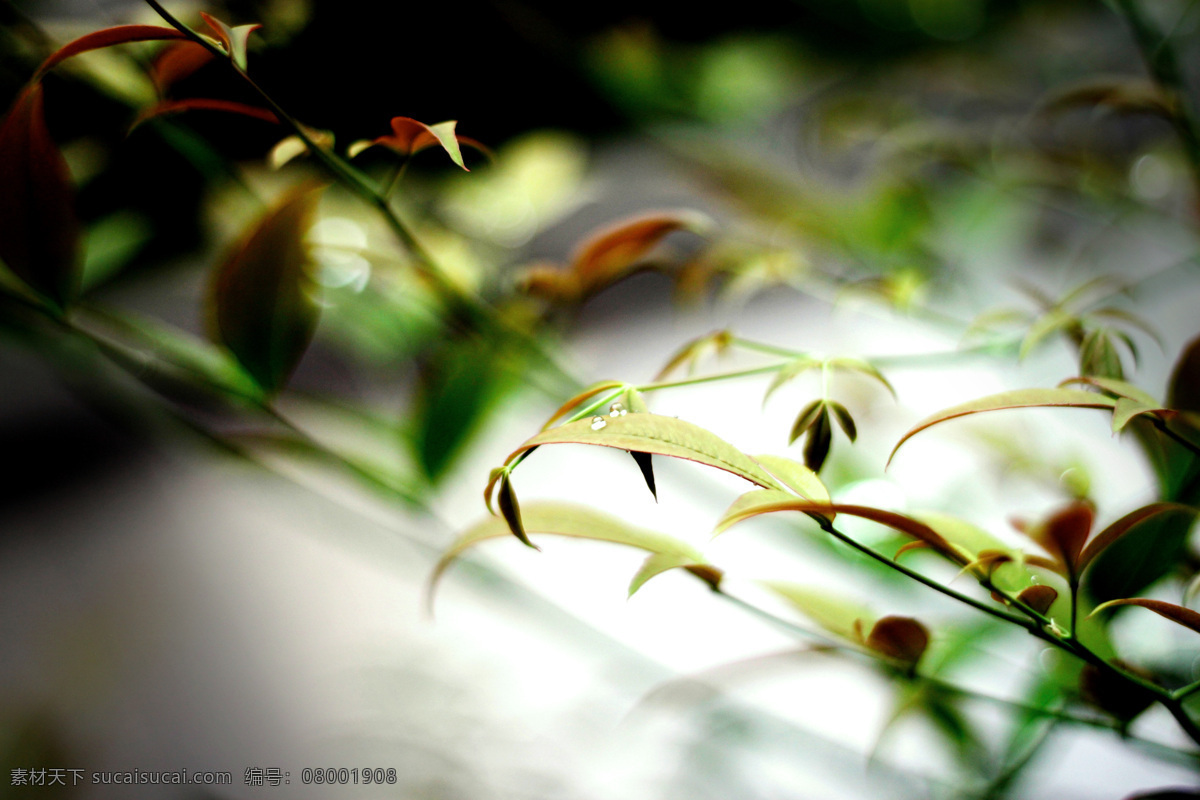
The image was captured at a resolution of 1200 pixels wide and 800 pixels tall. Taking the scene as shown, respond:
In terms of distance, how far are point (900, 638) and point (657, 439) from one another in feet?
0.36

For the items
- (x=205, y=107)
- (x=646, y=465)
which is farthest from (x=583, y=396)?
(x=205, y=107)

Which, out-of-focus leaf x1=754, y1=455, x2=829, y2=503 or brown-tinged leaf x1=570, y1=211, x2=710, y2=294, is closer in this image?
out-of-focus leaf x1=754, y1=455, x2=829, y2=503

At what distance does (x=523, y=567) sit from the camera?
616 millimetres

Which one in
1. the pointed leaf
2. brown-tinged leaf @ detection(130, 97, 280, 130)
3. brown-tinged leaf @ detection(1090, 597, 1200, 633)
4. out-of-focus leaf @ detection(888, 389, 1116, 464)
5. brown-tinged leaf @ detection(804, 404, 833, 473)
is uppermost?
brown-tinged leaf @ detection(130, 97, 280, 130)

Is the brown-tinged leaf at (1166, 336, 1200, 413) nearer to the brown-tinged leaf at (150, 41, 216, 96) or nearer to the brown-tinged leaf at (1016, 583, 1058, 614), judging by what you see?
the brown-tinged leaf at (1016, 583, 1058, 614)

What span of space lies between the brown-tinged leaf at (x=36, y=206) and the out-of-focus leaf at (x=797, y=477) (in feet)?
0.74

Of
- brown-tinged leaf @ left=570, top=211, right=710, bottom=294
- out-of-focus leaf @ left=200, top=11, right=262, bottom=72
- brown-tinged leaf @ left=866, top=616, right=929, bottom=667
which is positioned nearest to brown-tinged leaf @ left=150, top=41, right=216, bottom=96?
out-of-focus leaf @ left=200, top=11, right=262, bottom=72

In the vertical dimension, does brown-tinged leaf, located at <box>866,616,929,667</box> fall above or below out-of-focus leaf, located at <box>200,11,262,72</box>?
below

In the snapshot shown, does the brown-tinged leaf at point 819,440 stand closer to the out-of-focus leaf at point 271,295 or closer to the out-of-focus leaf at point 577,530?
the out-of-focus leaf at point 577,530

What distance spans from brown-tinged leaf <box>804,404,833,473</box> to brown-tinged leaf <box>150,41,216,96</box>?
20 centimetres

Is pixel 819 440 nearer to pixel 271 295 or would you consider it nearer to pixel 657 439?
pixel 657 439

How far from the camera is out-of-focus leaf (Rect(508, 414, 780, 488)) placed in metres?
0.14


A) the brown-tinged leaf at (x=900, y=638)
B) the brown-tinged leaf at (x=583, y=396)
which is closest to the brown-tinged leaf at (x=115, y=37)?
the brown-tinged leaf at (x=583, y=396)

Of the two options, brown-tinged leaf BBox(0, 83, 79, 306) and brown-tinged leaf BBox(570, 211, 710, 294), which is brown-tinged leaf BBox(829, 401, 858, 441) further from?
brown-tinged leaf BBox(0, 83, 79, 306)
